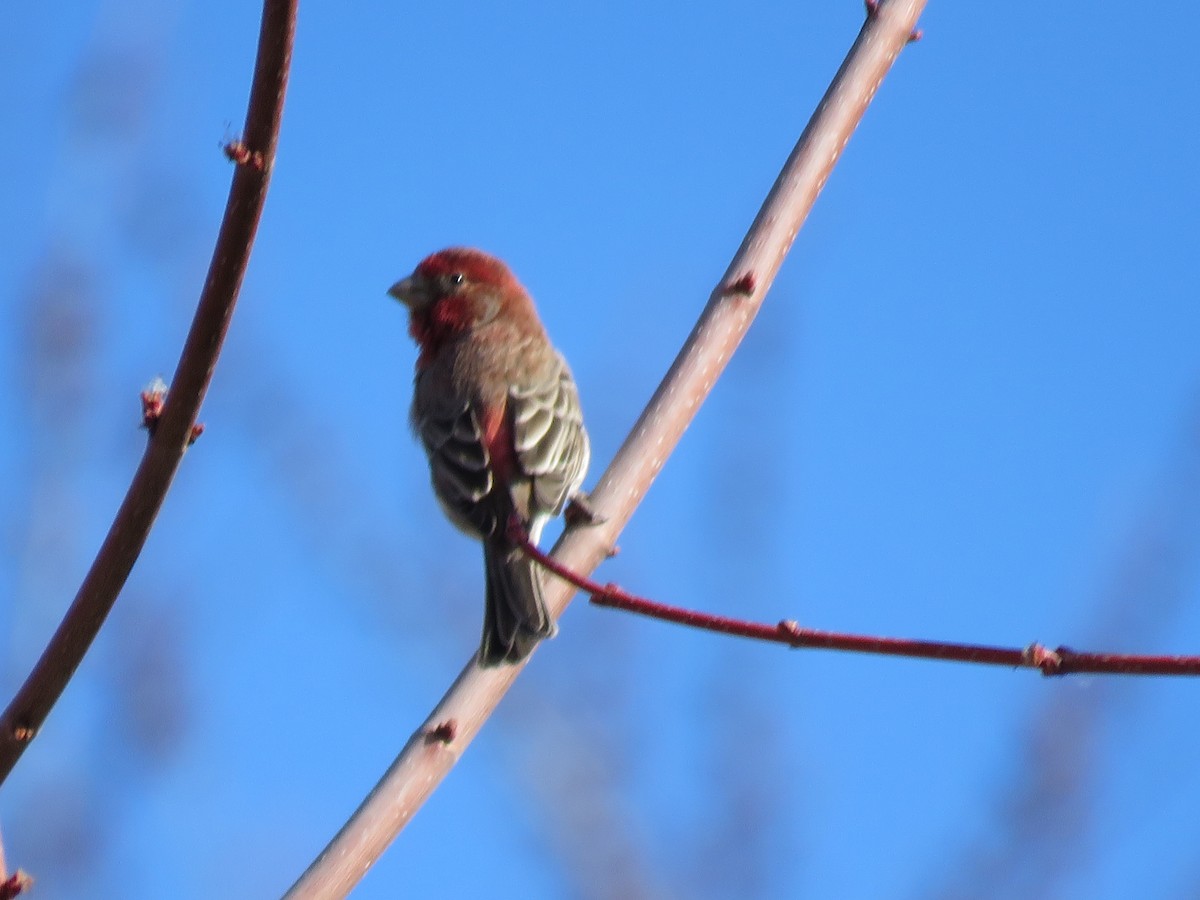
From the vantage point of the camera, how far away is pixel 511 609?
398 centimetres

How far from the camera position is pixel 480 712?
3.41m

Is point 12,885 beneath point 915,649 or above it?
beneath

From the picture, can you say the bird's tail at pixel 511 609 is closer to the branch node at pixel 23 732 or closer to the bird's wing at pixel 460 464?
the bird's wing at pixel 460 464

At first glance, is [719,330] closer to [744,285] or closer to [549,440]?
[744,285]

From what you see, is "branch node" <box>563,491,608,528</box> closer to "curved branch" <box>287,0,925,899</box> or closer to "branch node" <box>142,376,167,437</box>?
"curved branch" <box>287,0,925,899</box>

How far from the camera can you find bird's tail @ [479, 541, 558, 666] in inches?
145

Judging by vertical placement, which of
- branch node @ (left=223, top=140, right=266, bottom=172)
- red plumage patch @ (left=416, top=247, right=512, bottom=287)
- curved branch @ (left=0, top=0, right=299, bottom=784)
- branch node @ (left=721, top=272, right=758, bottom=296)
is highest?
red plumage patch @ (left=416, top=247, right=512, bottom=287)

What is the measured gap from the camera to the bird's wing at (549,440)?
4758mm

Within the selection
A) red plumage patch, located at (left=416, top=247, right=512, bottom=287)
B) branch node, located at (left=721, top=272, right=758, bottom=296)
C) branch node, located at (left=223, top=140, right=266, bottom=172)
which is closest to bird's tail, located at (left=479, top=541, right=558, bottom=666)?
branch node, located at (left=721, top=272, right=758, bottom=296)

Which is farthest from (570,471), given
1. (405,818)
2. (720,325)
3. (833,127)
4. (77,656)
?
(77,656)

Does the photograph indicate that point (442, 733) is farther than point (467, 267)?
No

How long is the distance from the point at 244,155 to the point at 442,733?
130cm

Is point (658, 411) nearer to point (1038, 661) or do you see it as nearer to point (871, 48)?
point (871, 48)

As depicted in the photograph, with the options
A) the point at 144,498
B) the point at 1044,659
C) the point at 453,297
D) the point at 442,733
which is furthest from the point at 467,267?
the point at 1044,659
